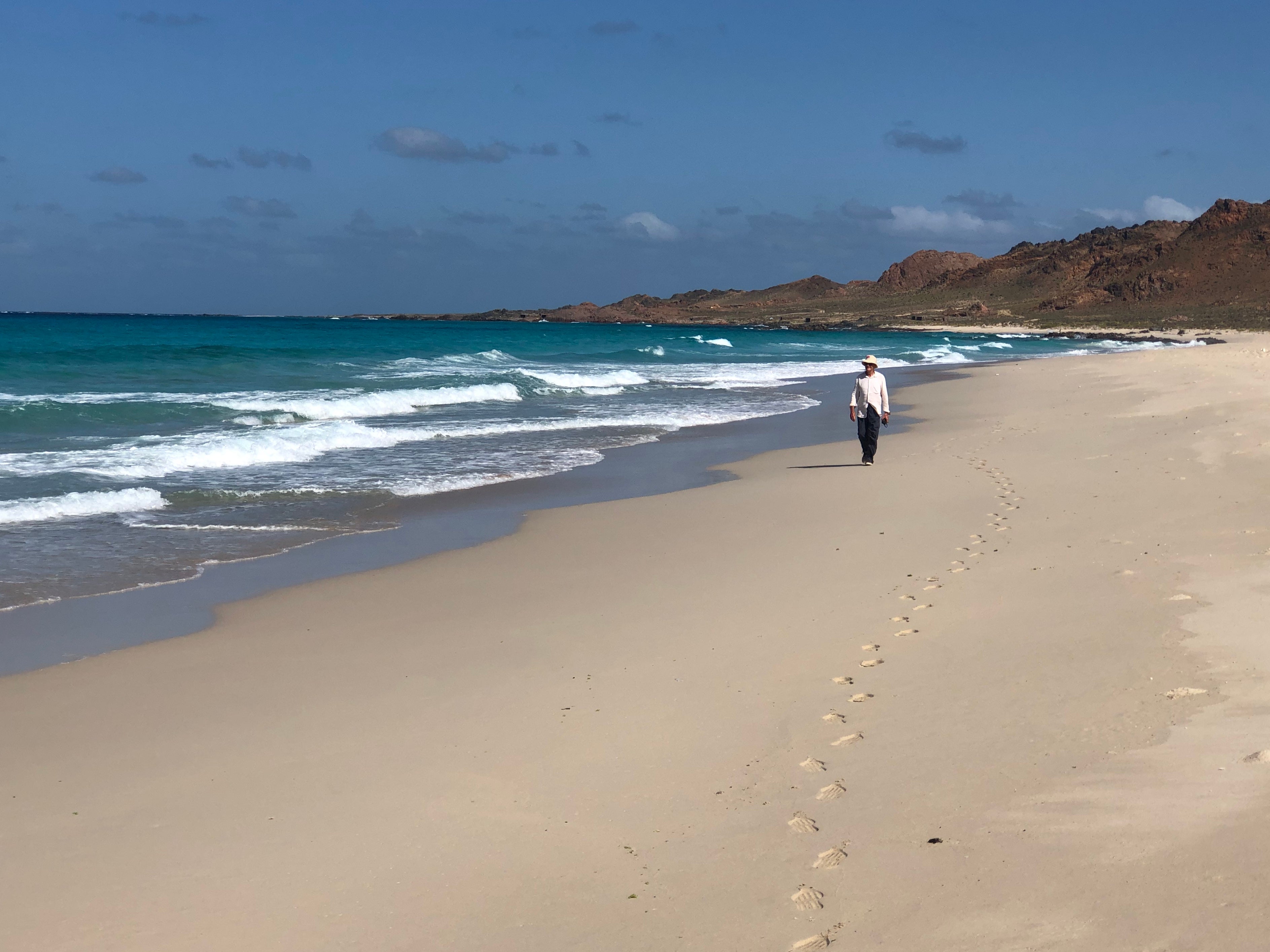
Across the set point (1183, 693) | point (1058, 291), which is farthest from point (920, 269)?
point (1183, 693)

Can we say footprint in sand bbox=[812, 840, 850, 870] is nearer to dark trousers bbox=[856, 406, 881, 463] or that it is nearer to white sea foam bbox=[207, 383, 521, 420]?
dark trousers bbox=[856, 406, 881, 463]

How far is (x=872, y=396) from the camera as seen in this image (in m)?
13.0

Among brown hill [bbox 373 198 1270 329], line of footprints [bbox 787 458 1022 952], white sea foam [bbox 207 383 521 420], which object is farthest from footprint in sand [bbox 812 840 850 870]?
brown hill [bbox 373 198 1270 329]

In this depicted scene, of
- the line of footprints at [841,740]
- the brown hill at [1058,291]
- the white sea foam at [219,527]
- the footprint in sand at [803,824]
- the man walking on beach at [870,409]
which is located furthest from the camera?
the brown hill at [1058,291]

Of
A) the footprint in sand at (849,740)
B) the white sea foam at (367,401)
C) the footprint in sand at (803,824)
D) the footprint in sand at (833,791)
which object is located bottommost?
the footprint in sand at (803,824)

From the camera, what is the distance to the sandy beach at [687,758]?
3.11 metres

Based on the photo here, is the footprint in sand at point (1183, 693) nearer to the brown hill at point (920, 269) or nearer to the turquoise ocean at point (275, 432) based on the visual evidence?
the turquoise ocean at point (275, 432)

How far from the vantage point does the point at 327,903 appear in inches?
129

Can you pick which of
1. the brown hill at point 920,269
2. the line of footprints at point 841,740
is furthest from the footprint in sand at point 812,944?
the brown hill at point 920,269

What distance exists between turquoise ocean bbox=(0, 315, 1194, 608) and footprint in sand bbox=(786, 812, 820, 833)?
5898mm

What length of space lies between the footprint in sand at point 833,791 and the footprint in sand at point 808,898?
0.62 m

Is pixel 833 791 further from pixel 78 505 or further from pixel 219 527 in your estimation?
pixel 78 505

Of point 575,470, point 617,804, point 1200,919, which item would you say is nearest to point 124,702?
point 617,804

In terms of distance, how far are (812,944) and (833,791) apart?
0.96 metres
